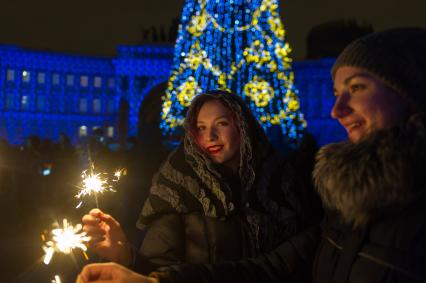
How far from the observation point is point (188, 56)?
41.2 ft

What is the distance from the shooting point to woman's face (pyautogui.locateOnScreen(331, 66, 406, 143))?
1.42 m

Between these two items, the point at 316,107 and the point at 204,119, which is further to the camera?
the point at 316,107

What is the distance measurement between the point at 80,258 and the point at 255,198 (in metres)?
3.20

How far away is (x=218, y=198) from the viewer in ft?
7.13

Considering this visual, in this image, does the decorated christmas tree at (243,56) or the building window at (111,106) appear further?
the building window at (111,106)

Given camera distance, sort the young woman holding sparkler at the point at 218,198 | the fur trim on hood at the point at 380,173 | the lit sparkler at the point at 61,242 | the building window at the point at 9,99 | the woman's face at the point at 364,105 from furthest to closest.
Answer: the building window at the point at 9,99
the young woman holding sparkler at the point at 218,198
the woman's face at the point at 364,105
the fur trim on hood at the point at 380,173
the lit sparkler at the point at 61,242

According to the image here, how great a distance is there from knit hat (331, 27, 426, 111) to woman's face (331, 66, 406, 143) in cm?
2

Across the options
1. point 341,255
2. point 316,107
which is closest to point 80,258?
point 341,255

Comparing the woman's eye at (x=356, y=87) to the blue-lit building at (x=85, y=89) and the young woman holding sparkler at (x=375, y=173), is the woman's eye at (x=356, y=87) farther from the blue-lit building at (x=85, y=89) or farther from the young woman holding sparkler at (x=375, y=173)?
the blue-lit building at (x=85, y=89)

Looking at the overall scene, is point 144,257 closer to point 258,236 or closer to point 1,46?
point 258,236

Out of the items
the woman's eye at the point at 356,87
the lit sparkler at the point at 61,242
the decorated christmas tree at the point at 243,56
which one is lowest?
the lit sparkler at the point at 61,242

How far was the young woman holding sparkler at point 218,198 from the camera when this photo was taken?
6.98ft

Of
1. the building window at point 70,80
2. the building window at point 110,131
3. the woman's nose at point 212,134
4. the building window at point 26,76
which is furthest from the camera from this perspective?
the building window at point 70,80

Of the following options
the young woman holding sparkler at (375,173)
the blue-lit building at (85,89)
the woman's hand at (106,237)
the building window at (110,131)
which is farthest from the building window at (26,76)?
the young woman holding sparkler at (375,173)
